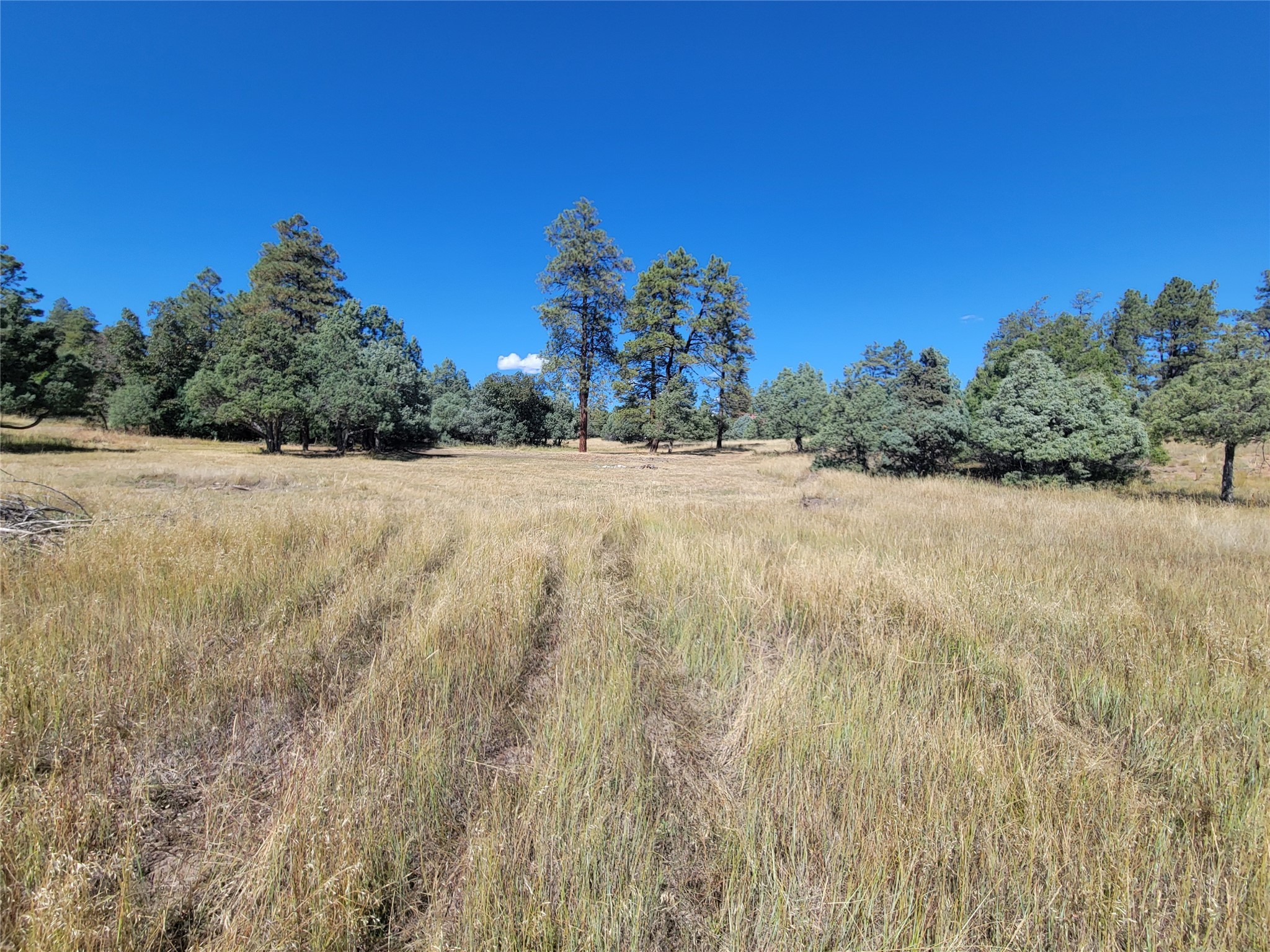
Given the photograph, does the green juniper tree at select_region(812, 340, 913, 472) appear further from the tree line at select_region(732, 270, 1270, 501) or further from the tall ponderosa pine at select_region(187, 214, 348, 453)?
the tall ponderosa pine at select_region(187, 214, 348, 453)

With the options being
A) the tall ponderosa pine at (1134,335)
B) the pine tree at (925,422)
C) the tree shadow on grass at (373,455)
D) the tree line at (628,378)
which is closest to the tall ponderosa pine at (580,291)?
the tree line at (628,378)

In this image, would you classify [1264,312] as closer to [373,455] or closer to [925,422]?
[925,422]

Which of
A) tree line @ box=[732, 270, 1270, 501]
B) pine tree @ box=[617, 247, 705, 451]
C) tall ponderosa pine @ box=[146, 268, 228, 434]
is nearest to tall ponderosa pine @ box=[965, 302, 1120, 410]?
tree line @ box=[732, 270, 1270, 501]

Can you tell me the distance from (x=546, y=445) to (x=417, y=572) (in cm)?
4278

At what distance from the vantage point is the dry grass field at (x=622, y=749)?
1591mm

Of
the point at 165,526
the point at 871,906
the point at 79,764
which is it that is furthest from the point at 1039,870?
the point at 165,526

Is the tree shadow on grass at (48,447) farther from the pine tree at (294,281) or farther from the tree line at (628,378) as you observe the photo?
the pine tree at (294,281)

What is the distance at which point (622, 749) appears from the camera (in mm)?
2465

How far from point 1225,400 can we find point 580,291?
28.3 m

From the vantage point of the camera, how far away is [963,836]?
6.15 feet

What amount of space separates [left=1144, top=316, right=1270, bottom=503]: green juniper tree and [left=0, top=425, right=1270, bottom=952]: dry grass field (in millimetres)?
9241

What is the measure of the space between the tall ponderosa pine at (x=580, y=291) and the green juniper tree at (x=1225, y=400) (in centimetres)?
2596

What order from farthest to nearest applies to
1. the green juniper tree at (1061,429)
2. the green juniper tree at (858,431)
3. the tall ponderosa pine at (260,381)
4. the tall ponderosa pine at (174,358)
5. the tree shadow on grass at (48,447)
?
the tall ponderosa pine at (174,358) → the tall ponderosa pine at (260,381) → the tree shadow on grass at (48,447) → the green juniper tree at (858,431) → the green juniper tree at (1061,429)

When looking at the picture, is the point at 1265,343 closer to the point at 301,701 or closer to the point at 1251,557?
the point at 1251,557
